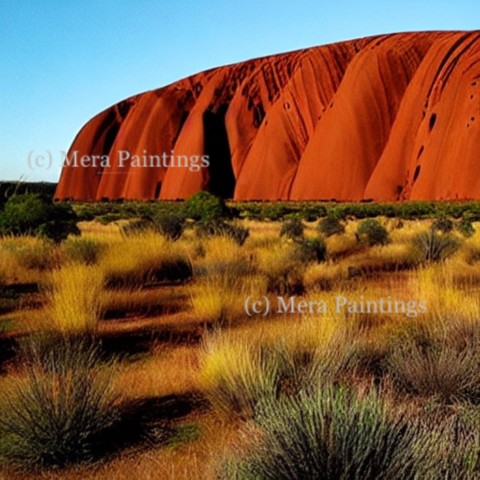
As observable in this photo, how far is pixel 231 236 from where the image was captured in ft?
48.6

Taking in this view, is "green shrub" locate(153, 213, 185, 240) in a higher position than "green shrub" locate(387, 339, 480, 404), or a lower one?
higher

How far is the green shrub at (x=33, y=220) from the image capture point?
47.0 feet

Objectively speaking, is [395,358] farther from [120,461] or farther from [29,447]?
[29,447]

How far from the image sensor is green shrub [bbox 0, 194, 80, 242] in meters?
14.3

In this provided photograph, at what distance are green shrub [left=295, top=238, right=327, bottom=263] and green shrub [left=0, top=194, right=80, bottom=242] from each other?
A: 6190 mm

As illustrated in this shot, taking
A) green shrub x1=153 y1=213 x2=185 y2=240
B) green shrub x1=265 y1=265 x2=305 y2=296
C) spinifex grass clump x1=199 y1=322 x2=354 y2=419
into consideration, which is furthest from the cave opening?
spinifex grass clump x1=199 y1=322 x2=354 y2=419

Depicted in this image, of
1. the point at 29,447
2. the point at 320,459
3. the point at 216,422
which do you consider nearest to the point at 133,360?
the point at 216,422

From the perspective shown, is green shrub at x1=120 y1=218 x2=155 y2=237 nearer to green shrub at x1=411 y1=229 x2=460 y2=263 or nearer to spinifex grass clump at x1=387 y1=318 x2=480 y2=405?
green shrub at x1=411 y1=229 x2=460 y2=263

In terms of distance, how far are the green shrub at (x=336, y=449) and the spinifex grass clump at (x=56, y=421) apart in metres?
1.35

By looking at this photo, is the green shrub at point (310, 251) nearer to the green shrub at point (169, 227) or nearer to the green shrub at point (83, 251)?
the green shrub at point (83, 251)

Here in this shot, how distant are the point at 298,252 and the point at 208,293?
447 cm

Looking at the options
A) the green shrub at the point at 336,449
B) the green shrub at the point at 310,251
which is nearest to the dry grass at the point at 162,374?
the green shrub at the point at 336,449

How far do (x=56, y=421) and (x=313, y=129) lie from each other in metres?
52.5

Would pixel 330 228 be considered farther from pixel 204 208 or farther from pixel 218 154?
pixel 218 154
